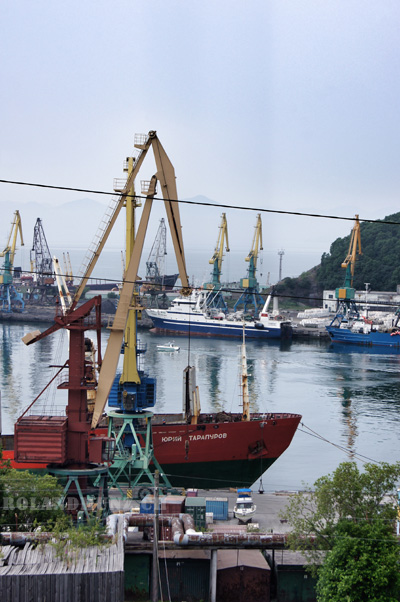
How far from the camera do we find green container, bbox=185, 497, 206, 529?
55.4 feet

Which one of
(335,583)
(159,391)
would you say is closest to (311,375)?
(159,391)

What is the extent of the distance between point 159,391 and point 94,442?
22245 mm

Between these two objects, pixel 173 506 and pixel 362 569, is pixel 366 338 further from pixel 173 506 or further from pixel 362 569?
pixel 362 569

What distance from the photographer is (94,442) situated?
17953 mm

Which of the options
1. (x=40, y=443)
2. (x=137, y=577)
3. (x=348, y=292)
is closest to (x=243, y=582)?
(x=137, y=577)

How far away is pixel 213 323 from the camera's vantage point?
74.1 metres

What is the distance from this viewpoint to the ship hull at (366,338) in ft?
229

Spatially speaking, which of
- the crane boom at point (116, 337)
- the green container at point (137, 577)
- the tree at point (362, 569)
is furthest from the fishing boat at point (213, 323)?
the tree at point (362, 569)

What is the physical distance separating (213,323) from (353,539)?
60799 millimetres

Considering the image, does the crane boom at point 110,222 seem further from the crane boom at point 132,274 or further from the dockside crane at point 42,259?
the dockside crane at point 42,259

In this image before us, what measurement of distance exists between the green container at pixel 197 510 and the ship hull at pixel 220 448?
6.17 meters

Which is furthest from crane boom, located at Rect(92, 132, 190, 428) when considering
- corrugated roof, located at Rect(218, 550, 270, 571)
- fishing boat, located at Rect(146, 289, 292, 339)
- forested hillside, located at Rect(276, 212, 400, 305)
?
forested hillside, located at Rect(276, 212, 400, 305)

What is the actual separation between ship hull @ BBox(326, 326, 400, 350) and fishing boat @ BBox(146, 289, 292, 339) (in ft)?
15.2

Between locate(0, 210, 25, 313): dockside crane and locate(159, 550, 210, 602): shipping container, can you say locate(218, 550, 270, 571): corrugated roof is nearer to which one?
locate(159, 550, 210, 602): shipping container
